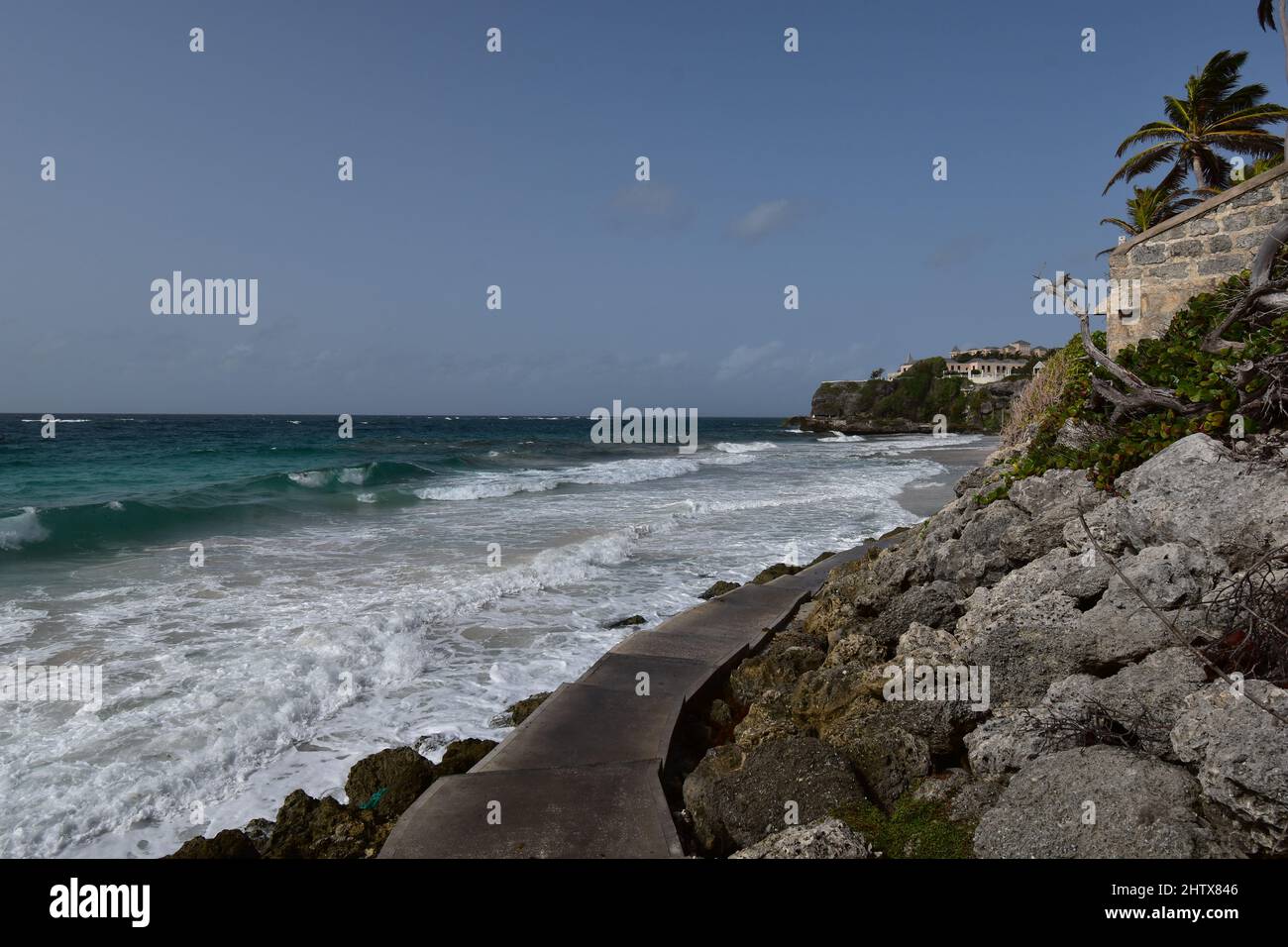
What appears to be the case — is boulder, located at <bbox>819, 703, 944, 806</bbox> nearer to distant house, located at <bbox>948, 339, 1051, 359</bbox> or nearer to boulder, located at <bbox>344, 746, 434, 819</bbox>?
boulder, located at <bbox>344, 746, 434, 819</bbox>

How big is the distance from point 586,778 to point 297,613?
6.78m

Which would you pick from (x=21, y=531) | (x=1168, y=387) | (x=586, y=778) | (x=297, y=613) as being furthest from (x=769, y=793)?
(x=21, y=531)

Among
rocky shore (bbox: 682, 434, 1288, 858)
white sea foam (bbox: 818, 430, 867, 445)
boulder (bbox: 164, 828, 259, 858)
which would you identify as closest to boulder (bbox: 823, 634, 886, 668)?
rocky shore (bbox: 682, 434, 1288, 858)

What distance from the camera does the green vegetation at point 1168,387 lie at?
19.9ft

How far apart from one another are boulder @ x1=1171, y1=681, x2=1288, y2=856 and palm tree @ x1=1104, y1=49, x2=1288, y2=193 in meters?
26.7

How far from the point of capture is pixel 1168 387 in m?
6.89

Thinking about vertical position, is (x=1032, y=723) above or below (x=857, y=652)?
above

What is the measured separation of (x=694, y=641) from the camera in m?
7.47

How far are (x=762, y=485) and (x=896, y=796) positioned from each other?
909 inches

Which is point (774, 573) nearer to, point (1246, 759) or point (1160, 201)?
point (1246, 759)
